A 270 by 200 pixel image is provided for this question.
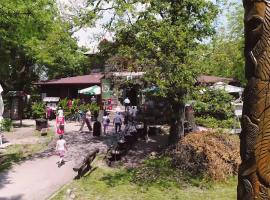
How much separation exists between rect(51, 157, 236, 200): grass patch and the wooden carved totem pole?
24.0 feet

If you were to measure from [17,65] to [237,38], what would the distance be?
2120 centimetres

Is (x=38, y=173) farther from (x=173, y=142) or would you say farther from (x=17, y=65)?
(x=17, y=65)

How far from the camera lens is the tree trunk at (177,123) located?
1886cm

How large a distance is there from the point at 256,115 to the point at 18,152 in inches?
629

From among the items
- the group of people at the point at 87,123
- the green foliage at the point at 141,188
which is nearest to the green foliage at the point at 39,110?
the group of people at the point at 87,123

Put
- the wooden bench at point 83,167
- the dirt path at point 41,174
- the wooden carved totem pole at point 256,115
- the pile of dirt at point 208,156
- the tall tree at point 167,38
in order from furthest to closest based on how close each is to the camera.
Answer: the tall tree at point 167,38
the pile of dirt at point 208,156
the wooden bench at point 83,167
the dirt path at point 41,174
the wooden carved totem pole at point 256,115

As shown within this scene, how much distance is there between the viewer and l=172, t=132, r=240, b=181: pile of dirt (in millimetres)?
14292

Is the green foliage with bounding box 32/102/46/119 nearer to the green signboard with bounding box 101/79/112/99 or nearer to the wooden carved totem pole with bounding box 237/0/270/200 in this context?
the green signboard with bounding box 101/79/112/99

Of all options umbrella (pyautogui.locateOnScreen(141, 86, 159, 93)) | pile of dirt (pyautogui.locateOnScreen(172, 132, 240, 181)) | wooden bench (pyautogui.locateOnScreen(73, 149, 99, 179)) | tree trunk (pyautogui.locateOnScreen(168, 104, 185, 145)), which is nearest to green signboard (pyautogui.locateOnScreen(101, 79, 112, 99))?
umbrella (pyautogui.locateOnScreen(141, 86, 159, 93))

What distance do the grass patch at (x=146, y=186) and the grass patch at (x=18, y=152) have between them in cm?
411

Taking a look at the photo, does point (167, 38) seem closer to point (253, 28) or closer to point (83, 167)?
point (83, 167)

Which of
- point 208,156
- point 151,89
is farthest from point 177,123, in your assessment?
point 208,156

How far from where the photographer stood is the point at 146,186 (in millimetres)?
13438

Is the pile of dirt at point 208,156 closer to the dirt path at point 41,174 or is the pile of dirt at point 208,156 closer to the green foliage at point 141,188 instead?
the green foliage at point 141,188
